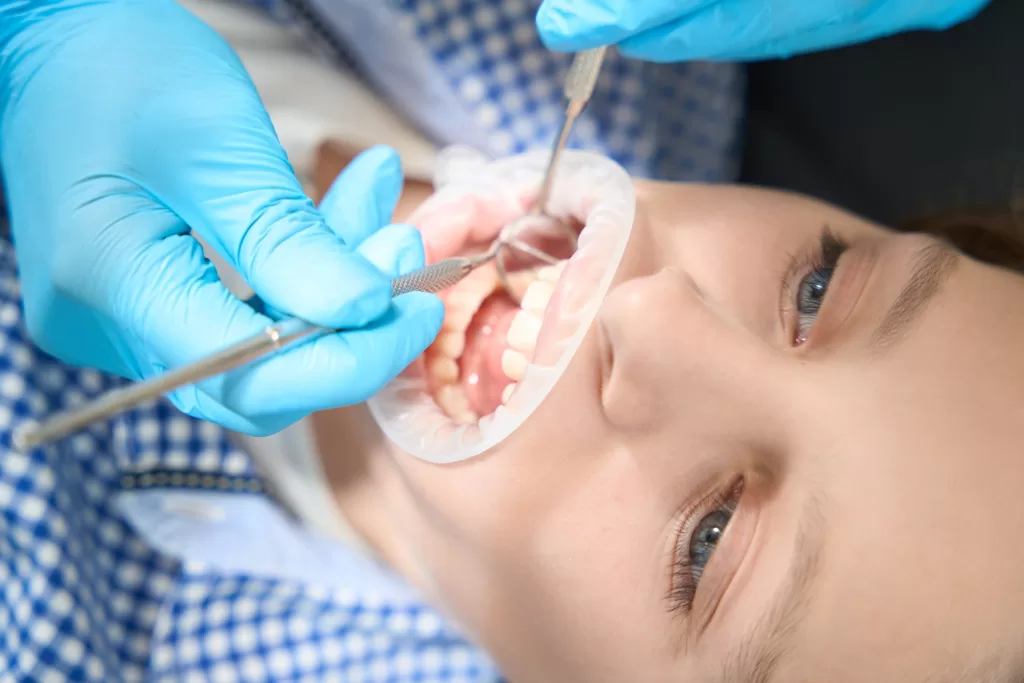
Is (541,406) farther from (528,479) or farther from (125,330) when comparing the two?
(125,330)

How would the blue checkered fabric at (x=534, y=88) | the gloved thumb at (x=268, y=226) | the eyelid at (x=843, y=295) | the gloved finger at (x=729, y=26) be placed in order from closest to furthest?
the gloved thumb at (x=268, y=226) < the eyelid at (x=843, y=295) < the gloved finger at (x=729, y=26) < the blue checkered fabric at (x=534, y=88)

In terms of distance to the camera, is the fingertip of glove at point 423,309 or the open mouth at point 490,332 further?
the open mouth at point 490,332

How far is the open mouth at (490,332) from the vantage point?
2.75ft

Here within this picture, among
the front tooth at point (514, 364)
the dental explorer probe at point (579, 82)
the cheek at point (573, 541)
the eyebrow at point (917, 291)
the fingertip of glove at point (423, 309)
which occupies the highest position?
the dental explorer probe at point (579, 82)

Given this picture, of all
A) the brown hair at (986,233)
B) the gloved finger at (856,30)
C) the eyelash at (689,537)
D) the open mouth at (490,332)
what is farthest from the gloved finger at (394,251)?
the brown hair at (986,233)

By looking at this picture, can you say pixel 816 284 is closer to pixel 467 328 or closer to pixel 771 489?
pixel 771 489

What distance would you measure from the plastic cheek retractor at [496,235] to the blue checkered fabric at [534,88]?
0.21 m

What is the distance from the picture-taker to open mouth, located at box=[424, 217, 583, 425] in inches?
33.0

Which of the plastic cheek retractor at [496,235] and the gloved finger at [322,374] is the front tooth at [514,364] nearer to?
the plastic cheek retractor at [496,235]

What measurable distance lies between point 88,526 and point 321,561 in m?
0.31

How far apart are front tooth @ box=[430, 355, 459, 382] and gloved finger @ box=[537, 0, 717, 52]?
36 cm

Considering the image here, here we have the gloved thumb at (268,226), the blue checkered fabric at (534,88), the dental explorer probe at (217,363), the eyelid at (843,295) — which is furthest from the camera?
the blue checkered fabric at (534,88)

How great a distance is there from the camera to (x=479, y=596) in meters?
0.85

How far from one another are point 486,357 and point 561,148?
0.83ft
